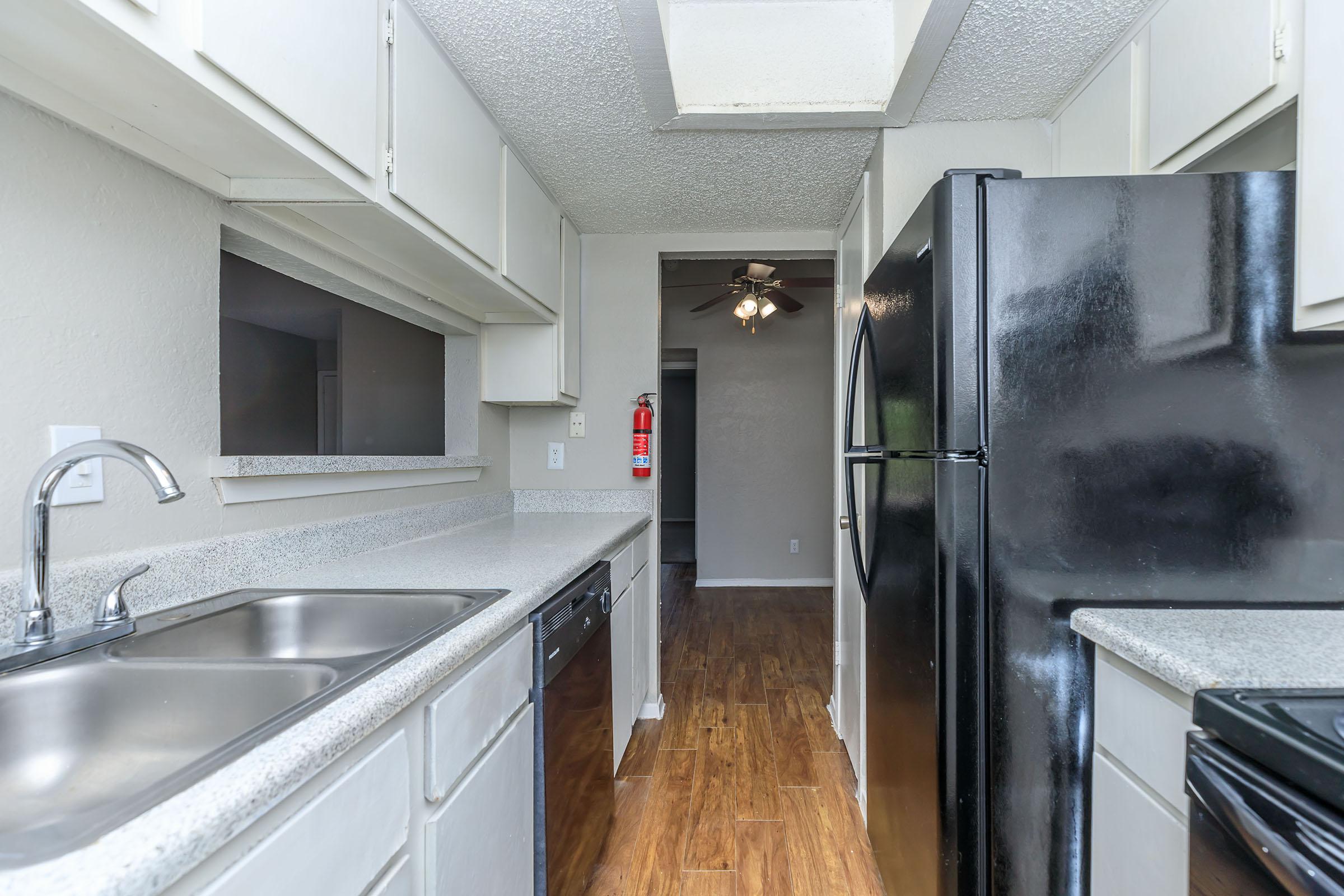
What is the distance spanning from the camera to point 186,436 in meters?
1.22

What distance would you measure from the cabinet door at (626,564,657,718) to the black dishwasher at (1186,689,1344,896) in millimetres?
1730

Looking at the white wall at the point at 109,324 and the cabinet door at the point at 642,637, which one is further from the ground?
the white wall at the point at 109,324

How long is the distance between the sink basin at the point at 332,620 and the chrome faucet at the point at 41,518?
0.27 metres

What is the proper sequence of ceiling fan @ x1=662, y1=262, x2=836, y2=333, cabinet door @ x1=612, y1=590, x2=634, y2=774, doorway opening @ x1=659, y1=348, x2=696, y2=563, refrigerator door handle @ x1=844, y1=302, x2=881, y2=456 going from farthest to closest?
doorway opening @ x1=659, y1=348, x2=696, y2=563
ceiling fan @ x1=662, y1=262, x2=836, y2=333
cabinet door @ x1=612, y1=590, x2=634, y2=774
refrigerator door handle @ x1=844, y1=302, x2=881, y2=456

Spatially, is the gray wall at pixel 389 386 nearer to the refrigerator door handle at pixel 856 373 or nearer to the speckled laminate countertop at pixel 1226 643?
the refrigerator door handle at pixel 856 373

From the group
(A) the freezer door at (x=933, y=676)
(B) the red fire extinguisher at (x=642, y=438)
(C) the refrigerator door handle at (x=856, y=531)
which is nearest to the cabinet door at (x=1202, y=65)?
(A) the freezer door at (x=933, y=676)

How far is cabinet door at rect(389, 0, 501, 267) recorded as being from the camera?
1296mm

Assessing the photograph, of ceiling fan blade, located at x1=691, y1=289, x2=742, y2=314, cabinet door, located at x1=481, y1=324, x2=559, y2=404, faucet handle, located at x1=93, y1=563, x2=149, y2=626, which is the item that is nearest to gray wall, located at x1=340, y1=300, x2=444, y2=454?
cabinet door, located at x1=481, y1=324, x2=559, y2=404

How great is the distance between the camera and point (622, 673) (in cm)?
219

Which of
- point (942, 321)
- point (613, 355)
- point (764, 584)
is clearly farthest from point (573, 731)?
point (764, 584)

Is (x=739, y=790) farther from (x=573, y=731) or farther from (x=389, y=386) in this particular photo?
(x=389, y=386)

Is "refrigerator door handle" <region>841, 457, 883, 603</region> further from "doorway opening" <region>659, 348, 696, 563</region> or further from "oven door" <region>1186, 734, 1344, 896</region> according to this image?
"doorway opening" <region>659, 348, 696, 563</region>

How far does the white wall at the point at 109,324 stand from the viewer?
93 cm

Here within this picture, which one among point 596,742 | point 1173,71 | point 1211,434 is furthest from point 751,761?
point 1173,71
